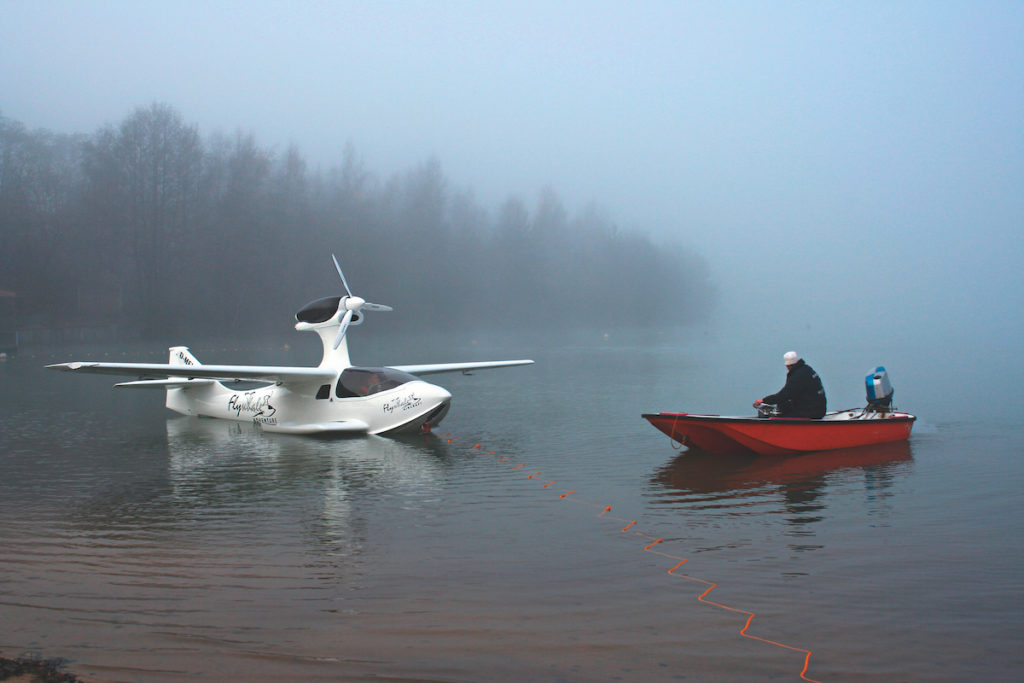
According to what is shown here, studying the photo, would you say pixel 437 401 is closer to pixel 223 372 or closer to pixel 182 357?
pixel 223 372

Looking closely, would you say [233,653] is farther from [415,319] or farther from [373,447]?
[415,319]

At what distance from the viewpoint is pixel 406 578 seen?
24.4 ft

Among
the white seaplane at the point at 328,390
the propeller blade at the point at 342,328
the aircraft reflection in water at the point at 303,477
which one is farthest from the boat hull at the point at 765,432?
the propeller blade at the point at 342,328

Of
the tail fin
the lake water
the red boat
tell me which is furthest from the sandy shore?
the tail fin

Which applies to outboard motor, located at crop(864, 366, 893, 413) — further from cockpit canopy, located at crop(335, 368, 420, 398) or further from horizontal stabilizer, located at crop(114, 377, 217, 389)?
horizontal stabilizer, located at crop(114, 377, 217, 389)

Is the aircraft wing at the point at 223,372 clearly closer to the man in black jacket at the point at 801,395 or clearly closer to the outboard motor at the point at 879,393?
the man in black jacket at the point at 801,395

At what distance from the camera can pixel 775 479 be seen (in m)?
12.6

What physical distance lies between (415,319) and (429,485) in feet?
317

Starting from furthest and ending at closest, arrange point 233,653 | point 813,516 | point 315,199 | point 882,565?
point 315,199, point 813,516, point 882,565, point 233,653

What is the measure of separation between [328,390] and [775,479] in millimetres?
10268

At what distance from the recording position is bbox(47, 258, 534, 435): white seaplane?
16359 mm

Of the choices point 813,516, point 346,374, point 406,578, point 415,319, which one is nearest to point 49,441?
point 346,374

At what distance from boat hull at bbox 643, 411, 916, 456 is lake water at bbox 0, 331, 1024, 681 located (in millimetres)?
318

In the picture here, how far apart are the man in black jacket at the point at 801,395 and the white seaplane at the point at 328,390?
6.96 meters
